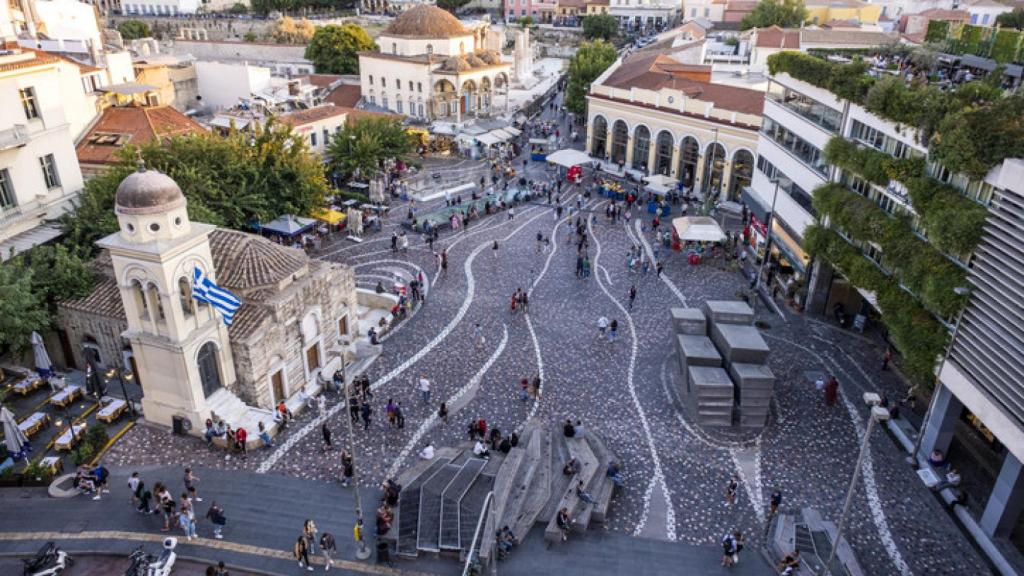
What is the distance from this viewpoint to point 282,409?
2400 cm

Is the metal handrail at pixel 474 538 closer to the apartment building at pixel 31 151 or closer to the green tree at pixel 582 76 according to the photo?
the apartment building at pixel 31 151

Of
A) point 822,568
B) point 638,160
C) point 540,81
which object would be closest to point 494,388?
point 822,568

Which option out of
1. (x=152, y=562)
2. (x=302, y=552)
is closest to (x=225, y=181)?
(x=152, y=562)

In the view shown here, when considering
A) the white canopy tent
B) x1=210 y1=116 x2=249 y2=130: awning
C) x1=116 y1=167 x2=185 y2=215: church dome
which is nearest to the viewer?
x1=116 y1=167 x2=185 y2=215: church dome

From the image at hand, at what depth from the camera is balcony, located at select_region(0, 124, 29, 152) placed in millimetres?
28984

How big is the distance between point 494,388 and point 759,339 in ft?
33.3

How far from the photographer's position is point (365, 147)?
47.1m

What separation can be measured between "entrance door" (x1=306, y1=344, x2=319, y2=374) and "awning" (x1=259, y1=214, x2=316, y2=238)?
11.7m

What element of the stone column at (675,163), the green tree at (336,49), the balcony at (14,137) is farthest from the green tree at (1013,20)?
the green tree at (336,49)

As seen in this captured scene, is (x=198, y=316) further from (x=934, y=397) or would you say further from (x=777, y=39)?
(x=777, y=39)

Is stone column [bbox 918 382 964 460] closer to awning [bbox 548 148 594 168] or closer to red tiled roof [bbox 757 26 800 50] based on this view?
awning [bbox 548 148 594 168]

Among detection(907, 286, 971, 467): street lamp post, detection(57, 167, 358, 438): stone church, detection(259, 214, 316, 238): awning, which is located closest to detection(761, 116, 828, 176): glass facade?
detection(907, 286, 971, 467): street lamp post

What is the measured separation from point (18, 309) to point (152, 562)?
1181cm

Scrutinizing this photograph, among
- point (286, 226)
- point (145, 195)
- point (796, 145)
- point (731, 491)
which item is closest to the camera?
point (731, 491)
